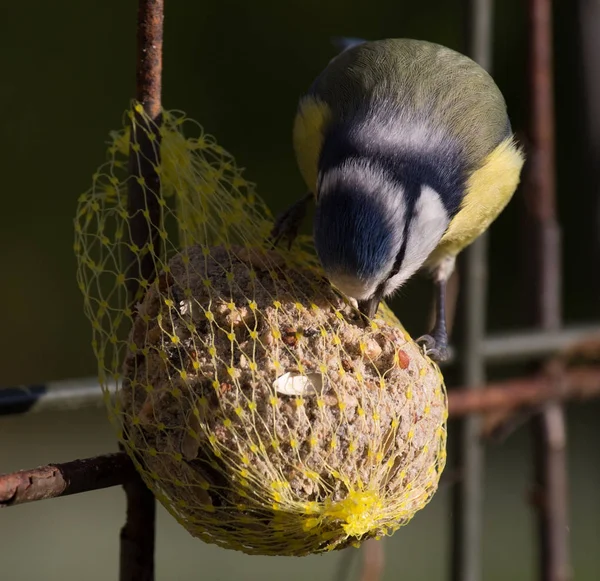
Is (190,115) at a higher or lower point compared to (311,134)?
lower

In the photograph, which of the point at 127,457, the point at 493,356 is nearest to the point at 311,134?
the point at 493,356

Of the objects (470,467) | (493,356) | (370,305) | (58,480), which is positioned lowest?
(470,467)

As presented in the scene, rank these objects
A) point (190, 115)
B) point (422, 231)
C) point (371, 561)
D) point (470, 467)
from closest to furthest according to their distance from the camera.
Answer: point (422, 231) → point (470, 467) → point (371, 561) → point (190, 115)

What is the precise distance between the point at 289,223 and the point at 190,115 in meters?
2.87

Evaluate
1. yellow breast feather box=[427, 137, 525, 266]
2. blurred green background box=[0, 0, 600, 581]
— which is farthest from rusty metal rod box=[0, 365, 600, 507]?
blurred green background box=[0, 0, 600, 581]

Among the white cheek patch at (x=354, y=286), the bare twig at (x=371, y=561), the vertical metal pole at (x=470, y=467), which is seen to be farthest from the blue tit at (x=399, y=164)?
the bare twig at (x=371, y=561)

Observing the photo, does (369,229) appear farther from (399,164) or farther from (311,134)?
(311,134)

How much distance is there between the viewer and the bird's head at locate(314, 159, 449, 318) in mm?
1195

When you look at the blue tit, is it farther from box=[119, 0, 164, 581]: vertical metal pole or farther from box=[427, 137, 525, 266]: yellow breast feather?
box=[119, 0, 164, 581]: vertical metal pole

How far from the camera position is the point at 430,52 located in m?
1.64

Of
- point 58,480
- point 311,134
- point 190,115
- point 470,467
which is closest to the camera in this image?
point 58,480

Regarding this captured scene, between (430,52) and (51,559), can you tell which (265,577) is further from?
(430,52)

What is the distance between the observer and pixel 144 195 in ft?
3.93

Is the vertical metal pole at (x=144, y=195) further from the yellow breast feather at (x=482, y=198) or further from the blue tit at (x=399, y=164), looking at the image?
the yellow breast feather at (x=482, y=198)
